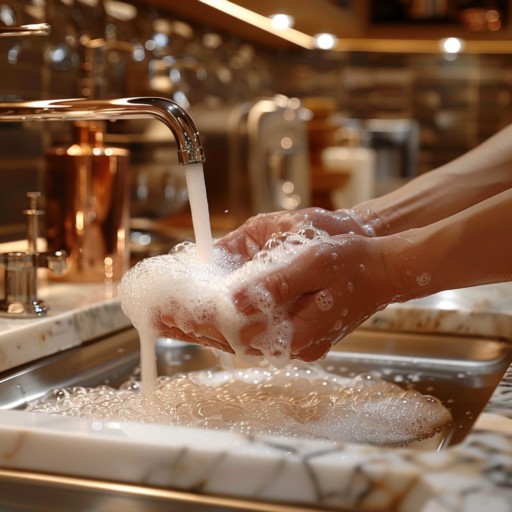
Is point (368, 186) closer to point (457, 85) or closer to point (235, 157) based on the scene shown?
point (235, 157)

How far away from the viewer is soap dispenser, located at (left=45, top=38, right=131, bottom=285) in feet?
2.98

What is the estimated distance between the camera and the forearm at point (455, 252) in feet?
1.72

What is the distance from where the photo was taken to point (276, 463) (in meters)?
0.34

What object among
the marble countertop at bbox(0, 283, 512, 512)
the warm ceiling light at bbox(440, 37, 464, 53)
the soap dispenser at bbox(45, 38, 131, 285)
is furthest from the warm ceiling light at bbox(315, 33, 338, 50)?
the marble countertop at bbox(0, 283, 512, 512)

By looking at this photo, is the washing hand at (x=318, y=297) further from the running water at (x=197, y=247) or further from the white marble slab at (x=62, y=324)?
the white marble slab at (x=62, y=324)

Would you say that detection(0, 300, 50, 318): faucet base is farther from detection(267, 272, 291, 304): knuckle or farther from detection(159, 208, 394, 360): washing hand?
detection(267, 272, 291, 304): knuckle

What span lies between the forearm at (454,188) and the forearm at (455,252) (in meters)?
0.20

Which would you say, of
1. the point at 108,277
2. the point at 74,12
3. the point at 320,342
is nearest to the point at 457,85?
the point at 74,12

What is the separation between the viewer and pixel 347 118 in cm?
358

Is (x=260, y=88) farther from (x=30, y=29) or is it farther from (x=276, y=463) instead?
(x=276, y=463)

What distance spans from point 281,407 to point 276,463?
263mm

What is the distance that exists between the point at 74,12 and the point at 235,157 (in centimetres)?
51

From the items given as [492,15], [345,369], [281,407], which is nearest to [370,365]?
[345,369]

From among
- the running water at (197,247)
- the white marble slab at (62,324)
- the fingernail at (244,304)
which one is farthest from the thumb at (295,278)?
the white marble slab at (62,324)
